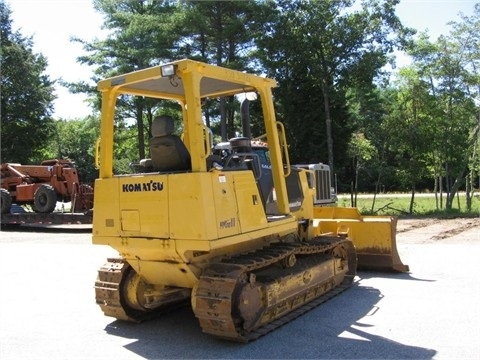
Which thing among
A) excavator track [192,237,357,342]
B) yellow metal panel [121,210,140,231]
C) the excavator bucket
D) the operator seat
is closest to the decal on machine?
excavator track [192,237,357,342]

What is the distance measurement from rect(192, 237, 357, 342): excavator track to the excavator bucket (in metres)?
1.57

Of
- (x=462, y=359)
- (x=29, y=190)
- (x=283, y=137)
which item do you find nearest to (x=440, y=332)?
(x=462, y=359)

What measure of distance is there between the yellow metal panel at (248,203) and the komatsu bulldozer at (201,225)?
0.04ft

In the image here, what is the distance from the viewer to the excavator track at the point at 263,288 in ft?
16.9

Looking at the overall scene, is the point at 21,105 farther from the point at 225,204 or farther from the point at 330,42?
the point at 225,204

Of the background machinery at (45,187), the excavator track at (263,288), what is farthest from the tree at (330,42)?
the excavator track at (263,288)

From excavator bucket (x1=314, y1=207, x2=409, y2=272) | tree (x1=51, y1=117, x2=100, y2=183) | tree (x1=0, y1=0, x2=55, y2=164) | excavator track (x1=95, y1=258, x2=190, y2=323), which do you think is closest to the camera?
excavator track (x1=95, y1=258, x2=190, y2=323)

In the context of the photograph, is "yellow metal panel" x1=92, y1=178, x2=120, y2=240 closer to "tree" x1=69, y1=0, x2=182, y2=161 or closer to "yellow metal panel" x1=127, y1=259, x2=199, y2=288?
"yellow metal panel" x1=127, y1=259, x2=199, y2=288

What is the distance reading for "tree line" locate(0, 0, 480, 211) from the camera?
20.6 metres

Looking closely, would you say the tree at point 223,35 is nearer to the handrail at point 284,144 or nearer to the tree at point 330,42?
the tree at point 330,42

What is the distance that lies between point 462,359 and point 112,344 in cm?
349

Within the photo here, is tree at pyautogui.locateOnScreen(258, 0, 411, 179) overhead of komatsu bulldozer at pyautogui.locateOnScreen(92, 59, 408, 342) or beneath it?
overhead

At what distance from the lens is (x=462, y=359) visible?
15.2 feet

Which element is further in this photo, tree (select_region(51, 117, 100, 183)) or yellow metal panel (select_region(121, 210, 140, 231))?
tree (select_region(51, 117, 100, 183))
